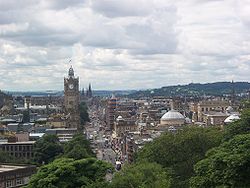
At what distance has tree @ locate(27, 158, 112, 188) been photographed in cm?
5306

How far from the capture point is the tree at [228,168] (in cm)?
3975

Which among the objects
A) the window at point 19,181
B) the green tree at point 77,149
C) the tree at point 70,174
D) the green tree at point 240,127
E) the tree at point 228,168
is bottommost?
the window at point 19,181

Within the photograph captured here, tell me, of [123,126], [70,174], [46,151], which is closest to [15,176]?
[70,174]

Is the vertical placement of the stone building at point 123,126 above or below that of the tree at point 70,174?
below

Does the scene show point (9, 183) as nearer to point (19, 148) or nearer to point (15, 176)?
point (15, 176)

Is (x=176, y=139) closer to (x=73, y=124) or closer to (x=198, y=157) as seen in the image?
(x=198, y=157)

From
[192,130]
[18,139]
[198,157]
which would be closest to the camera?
[198,157]

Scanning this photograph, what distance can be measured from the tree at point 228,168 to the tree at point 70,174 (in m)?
12.3

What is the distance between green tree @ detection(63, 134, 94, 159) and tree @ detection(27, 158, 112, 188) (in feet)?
82.4

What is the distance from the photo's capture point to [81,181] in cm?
5334

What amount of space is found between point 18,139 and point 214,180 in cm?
8802

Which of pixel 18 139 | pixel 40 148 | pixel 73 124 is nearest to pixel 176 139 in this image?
pixel 40 148

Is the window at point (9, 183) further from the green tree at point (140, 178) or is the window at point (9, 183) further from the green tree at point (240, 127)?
the green tree at point (240, 127)

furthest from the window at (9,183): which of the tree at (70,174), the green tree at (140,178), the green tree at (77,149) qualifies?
the green tree at (140,178)
